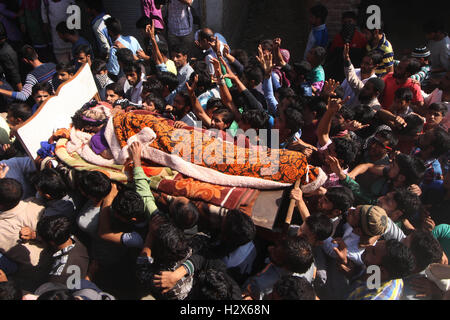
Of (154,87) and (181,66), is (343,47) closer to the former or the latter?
(181,66)

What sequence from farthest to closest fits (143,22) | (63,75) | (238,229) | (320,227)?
(143,22), (63,75), (320,227), (238,229)

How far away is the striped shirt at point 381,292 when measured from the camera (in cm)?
211

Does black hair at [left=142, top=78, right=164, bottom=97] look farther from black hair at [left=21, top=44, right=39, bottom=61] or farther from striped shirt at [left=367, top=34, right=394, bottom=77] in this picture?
striped shirt at [left=367, top=34, right=394, bottom=77]

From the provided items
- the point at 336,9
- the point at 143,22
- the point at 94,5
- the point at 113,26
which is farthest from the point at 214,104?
the point at 336,9

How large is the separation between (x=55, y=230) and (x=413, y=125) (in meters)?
3.26

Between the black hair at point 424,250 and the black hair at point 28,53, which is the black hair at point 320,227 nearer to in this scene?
the black hair at point 424,250

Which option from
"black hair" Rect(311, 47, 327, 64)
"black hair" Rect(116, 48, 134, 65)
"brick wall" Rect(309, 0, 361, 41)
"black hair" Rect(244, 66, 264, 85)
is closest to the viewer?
"black hair" Rect(244, 66, 264, 85)

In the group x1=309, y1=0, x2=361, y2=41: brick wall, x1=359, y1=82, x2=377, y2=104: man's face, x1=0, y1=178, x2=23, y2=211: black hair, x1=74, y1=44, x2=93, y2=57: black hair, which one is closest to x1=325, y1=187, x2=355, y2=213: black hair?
x1=359, y1=82, x2=377, y2=104: man's face

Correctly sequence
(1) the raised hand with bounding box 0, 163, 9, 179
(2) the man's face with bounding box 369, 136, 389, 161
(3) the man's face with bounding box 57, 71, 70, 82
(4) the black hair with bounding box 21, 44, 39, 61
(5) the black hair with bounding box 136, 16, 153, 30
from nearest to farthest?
(1) the raised hand with bounding box 0, 163, 9, 179, (2) the man's face with bounding box 369, 136, 389, 161, (3) the man's face with bounding box 57, 71, 70, 82, (4) the black hair with bounding box 21, 44, 39, 61, (5) the black hair with bounding box 136, 16, 153, 30

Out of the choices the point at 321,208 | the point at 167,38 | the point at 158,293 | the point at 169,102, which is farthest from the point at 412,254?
the point at 167,38

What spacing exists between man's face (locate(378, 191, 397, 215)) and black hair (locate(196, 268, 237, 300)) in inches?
55.7

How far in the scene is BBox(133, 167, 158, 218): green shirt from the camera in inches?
98.2

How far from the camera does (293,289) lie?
6.30 ft
